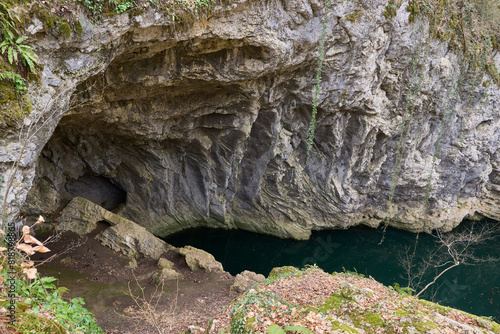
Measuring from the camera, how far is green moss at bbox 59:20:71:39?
5625mm

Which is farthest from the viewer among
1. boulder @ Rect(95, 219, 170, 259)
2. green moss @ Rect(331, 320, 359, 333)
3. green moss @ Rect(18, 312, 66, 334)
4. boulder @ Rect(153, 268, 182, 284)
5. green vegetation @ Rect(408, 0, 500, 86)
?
green vegetation @ Rect(408, 0, 500, 86)

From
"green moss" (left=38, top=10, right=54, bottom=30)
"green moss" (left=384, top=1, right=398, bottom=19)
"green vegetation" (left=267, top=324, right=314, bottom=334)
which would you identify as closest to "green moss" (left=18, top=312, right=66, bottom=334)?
"green vegetation" (left=267, top=324, right=314, bottom=334)

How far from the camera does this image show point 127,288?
32.2 ft

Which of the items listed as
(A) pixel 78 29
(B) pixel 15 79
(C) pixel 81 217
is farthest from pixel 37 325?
(C) pixel 81 217

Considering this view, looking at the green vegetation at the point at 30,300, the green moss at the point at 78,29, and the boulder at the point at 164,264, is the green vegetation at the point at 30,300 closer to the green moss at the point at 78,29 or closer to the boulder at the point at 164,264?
the green moss at the point at 78,29

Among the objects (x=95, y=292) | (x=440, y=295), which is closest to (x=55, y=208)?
(x=95, y=292)

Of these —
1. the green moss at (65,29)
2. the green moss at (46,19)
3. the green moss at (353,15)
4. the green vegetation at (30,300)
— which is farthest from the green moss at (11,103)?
the green moss at (353,15)

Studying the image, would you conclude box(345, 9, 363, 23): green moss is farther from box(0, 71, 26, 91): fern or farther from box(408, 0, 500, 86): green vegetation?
box(0, 71, 26, 91): fern

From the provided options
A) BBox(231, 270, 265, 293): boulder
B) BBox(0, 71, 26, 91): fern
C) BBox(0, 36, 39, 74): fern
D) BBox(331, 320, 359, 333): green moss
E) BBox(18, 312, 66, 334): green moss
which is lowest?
BBox(231, 270, 265, 293): boulder

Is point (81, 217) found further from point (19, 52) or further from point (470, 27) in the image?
point (470, 27)

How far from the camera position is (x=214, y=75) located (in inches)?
390

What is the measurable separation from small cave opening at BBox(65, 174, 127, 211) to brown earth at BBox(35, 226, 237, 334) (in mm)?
3505

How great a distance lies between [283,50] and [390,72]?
623 centimetres

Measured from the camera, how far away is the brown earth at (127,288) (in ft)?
25.4
